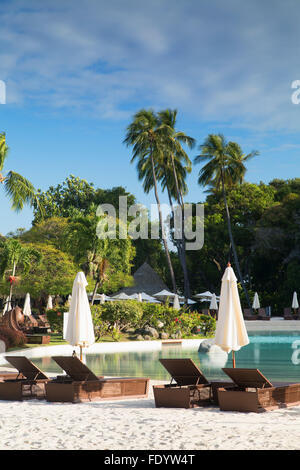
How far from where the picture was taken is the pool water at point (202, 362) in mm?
13156

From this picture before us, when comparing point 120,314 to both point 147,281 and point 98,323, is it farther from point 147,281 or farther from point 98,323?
point 147,281

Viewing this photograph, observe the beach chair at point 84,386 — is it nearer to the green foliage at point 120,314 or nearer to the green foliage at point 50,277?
the green foliage at point 120,314

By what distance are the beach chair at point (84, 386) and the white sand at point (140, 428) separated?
0.89 ft

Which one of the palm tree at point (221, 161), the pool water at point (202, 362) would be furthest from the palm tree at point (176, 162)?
the pool water at point (202, 362)

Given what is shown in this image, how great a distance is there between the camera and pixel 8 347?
1791 centimetres

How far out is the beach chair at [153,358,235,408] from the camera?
316 inches

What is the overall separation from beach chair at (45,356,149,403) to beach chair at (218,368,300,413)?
1836 mm

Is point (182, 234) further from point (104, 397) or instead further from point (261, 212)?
point (104, 397)

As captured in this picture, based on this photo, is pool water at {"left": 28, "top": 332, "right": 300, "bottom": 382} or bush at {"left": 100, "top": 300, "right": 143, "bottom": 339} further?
bush at {"left": 100, "top": 300, "right": 143, "bottom": 339}

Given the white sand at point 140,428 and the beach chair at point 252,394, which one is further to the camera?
the beach chair at point 252,394

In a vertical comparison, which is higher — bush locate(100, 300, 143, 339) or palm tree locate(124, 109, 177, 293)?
palm tree locate(124, 109, 177, 293)

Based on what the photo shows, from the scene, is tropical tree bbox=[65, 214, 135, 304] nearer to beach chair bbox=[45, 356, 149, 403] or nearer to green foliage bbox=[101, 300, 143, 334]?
green foliage bbox=[101, 300, 143, 334]

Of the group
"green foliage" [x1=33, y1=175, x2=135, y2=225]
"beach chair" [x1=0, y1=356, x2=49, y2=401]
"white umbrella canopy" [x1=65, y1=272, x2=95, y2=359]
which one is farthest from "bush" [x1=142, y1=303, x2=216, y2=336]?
"green foliage" [x1=33, y1=175, x2=135, y2=225]

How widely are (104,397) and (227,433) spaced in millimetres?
3242
